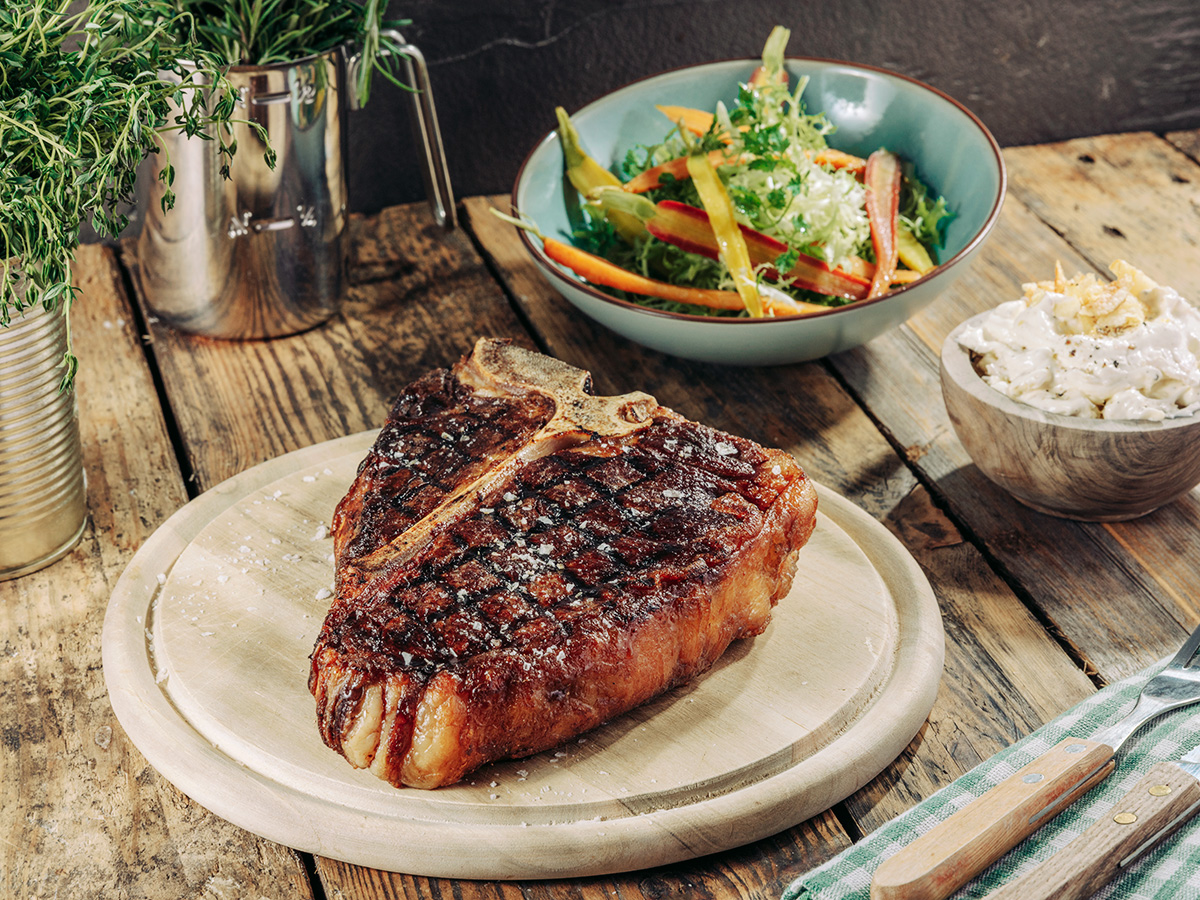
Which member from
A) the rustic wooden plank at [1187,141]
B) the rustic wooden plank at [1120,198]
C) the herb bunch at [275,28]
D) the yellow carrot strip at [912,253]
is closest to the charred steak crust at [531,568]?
the herb bunch at [275,28]

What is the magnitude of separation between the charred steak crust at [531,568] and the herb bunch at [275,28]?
0.86 metres

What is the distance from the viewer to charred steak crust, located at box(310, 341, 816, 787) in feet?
4.87

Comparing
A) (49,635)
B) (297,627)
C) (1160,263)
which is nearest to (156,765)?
(297,627)

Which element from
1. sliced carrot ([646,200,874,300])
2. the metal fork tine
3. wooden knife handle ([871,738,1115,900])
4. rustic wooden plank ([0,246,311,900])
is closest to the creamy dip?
the metal fork tine

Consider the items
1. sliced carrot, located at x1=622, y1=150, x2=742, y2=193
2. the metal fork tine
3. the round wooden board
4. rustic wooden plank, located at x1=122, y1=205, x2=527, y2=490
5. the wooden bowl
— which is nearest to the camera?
the round wooden board

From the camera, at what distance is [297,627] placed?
1800 mm

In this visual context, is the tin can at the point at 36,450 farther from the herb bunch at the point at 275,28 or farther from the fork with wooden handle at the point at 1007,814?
the fork with wooden handle at the point at 1007,814

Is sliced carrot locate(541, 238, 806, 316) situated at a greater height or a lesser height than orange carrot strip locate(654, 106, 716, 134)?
lesser

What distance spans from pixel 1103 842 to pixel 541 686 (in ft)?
2.34

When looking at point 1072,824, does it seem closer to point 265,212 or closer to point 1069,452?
point 1069,452

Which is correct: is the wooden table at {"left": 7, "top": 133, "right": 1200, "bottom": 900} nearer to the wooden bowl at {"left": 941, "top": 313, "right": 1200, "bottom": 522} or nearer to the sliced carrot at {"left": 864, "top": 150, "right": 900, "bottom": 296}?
the wooden bowl at {"left": 941, "top": 313, "right": 1200, "bottom": 522}

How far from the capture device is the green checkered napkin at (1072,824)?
4.57 feet

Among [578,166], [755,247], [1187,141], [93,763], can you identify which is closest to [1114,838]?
[93,763]

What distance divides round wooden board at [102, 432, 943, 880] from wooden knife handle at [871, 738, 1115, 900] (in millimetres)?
207
